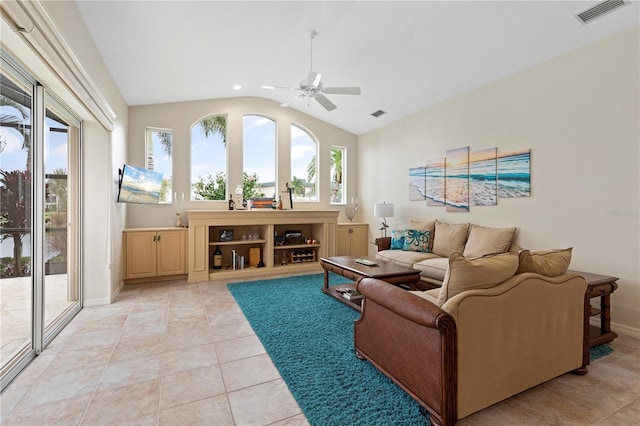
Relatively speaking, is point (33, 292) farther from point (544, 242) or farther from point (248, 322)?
point (544, 242)

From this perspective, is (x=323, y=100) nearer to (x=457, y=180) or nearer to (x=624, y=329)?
(x=457, y=180)

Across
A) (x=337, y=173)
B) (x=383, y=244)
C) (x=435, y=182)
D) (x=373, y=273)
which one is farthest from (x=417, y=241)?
(x=337, y=173)

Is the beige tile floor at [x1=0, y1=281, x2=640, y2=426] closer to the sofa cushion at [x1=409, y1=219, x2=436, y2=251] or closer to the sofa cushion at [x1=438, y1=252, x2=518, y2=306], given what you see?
the sofa cushion at [x1=438, y1=252, x2=518, y2=306]

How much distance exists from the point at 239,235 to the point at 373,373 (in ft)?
13.3

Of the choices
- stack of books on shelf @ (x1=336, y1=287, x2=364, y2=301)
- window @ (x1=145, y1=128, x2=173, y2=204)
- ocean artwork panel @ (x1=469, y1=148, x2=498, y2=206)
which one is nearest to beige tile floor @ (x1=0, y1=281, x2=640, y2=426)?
stack of books on shelf @ (x1=336, y1=287, x2=364, y2=301)

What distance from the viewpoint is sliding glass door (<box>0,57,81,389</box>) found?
2.09 metres

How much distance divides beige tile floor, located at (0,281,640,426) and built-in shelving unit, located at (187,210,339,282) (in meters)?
1.95

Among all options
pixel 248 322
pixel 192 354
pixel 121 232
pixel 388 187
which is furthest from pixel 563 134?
pixel 121 232

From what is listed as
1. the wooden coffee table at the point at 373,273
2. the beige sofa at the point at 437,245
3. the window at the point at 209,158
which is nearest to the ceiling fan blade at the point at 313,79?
the wooden coffee table at the point at 373,273

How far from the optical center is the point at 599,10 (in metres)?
2.76

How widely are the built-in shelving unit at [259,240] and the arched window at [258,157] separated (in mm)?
783

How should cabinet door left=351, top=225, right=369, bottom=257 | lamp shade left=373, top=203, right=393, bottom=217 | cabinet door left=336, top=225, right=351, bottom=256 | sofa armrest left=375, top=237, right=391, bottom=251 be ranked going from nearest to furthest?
1. sofa armrest left=375, top=237, right=391, bottom=251
2. lamp shade left=373, top=203, right=393, bottom=217
3. cabinet door left=336, top=225, right=351, bottom=256
4. cabinet door left=351, top=225, right=369, bottom=257

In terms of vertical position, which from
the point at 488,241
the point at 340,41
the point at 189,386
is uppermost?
the point at 340,41

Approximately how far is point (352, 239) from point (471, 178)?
9.02 ft
